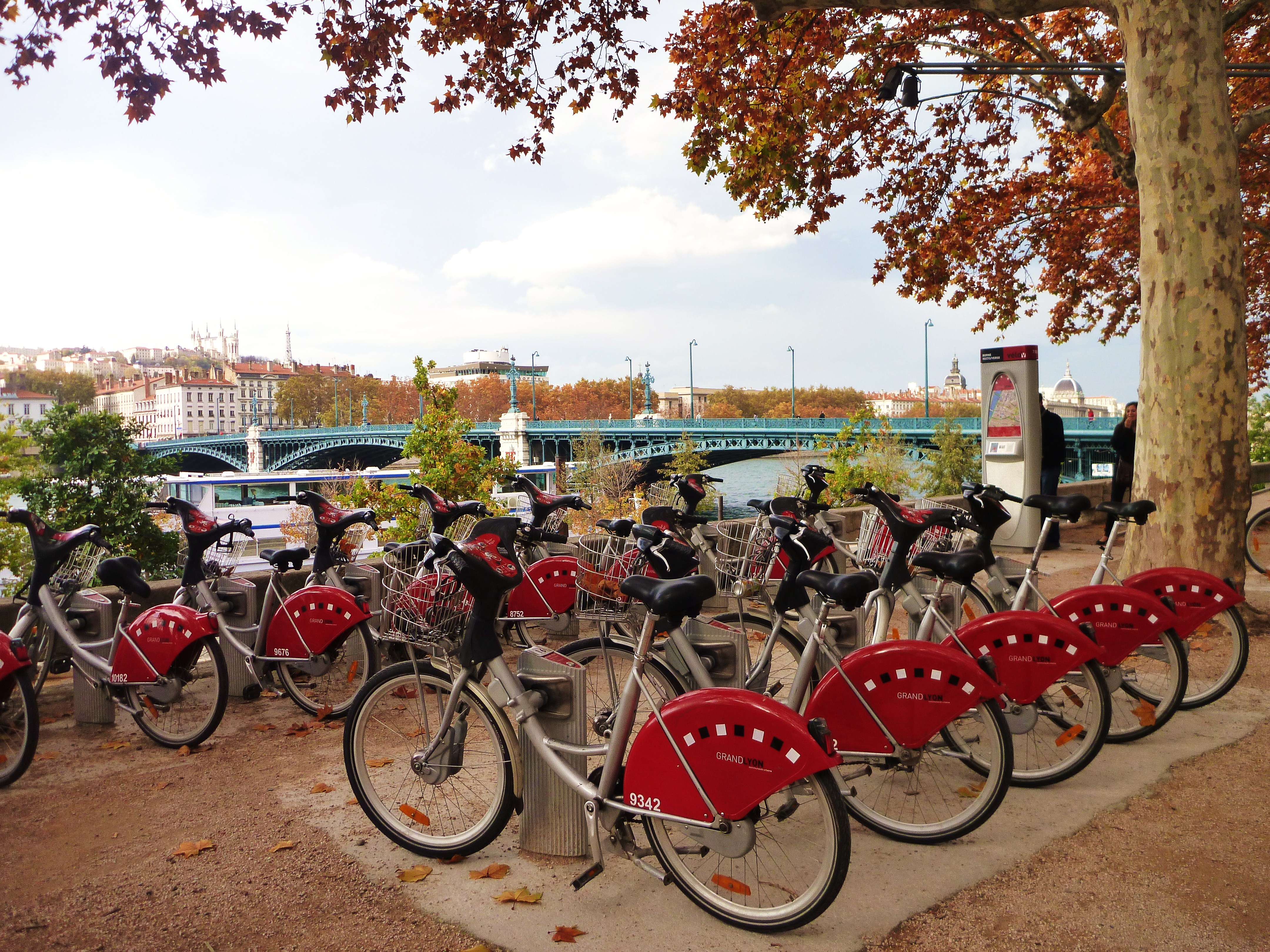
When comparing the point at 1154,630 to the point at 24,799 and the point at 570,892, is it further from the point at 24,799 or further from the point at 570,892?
the point at 24,799

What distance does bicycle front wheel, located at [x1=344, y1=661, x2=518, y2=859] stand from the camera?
9.43 feet

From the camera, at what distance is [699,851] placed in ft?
8.27

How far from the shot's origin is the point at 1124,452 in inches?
409

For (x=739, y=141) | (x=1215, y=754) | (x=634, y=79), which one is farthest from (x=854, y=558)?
(x=739, y=141)

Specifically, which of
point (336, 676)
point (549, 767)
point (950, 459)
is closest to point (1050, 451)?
point (336, 676)

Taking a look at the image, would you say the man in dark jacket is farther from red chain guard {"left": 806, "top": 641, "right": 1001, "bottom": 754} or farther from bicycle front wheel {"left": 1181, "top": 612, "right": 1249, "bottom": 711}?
red chain guard {"left": 806, "top": 641, "right": 1001, "bottom": 754}

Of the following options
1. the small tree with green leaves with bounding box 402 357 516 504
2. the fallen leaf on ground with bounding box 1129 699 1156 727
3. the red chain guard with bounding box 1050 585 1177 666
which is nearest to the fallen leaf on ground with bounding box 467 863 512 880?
the red chain guard with bounding box 1050 585 1177 666

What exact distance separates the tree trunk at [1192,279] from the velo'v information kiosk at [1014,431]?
11.0 ft

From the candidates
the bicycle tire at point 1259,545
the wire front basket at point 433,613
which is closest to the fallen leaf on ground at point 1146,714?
the wire front basket at point 433,613

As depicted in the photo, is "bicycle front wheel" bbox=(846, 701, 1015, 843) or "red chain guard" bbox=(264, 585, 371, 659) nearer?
"bicycle front wheel" bbox=(846, 701, 1015, 843)

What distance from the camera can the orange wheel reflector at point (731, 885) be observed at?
253 cm

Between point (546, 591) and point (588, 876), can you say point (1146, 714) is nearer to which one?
point (588, 876)

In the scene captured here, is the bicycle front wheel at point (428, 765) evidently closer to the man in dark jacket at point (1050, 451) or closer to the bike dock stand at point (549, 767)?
the bike dock stand at point (549, 767)

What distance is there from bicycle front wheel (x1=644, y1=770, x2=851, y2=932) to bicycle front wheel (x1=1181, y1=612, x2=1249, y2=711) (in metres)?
2.46
